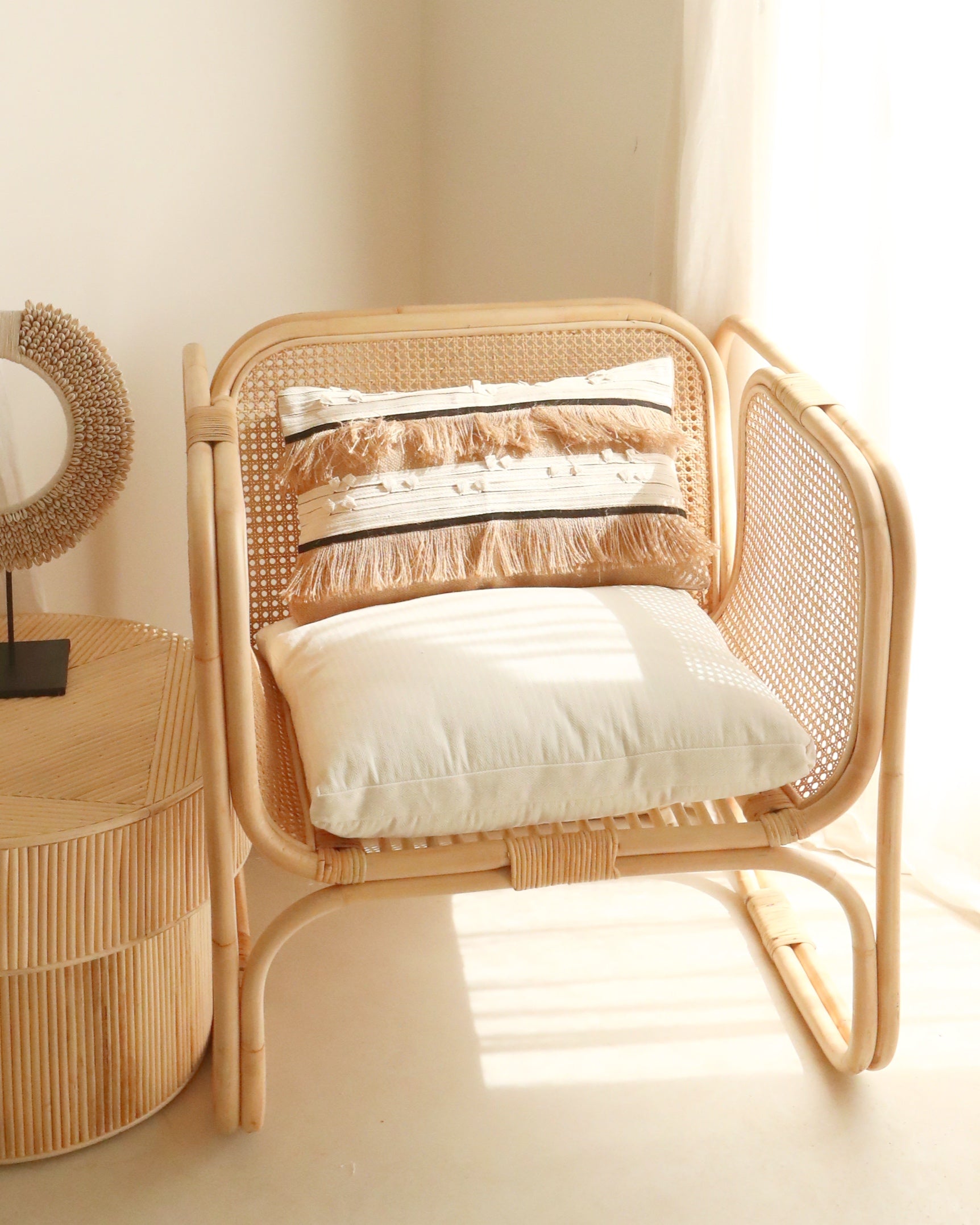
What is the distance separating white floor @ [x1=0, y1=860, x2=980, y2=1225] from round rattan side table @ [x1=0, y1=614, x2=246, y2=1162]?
6 centimetres

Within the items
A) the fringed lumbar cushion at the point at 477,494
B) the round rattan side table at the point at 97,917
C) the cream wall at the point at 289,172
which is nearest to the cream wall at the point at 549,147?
the cream wall at the point at 289,172

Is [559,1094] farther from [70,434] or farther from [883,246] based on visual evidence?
[883,246]

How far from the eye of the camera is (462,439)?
4.30 ft

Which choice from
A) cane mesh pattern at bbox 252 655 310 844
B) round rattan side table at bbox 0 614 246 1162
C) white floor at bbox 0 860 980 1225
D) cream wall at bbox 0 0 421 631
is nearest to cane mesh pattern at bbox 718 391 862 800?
white floor at bbox 0 860 980 1225

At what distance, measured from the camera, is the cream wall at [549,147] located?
1.63 m

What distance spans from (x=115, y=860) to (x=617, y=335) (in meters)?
0.87

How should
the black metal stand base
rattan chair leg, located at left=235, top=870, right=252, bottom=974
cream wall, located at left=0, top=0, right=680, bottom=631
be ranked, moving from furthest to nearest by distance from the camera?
cream wall, located at left=0, top=0, right=680, bottom=631, rattan chair leg, located at left=235, top=870, right=252, bottom=974, the black metal stand base

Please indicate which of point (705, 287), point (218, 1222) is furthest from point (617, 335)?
point (218, 1222)

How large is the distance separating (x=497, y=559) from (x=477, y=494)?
0.24 feet

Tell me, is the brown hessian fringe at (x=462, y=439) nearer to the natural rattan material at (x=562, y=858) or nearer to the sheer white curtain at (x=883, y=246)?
the sheer white curtain at (x=883, y=246)

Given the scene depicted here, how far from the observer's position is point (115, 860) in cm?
104

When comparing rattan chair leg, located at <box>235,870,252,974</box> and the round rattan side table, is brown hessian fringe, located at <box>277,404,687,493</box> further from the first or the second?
rattan chair leg, located at <box>235,870,252,974</box>

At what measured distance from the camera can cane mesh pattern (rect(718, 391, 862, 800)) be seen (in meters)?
1.16

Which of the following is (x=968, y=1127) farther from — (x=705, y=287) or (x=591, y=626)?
(x=705, y=287)
